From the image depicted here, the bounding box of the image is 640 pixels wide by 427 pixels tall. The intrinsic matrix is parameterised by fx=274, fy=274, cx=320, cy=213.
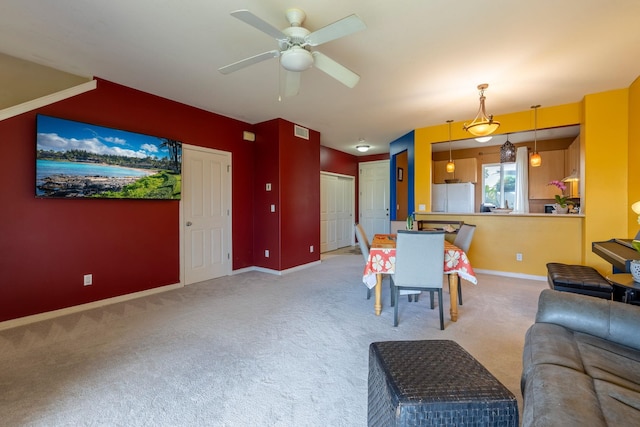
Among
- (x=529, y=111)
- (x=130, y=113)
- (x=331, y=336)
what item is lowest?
(x=331, y=336)

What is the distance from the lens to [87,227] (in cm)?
312

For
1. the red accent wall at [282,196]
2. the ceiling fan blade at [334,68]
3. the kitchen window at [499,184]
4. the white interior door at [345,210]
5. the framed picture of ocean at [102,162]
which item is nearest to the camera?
the ceiling fan blade at [334,68]

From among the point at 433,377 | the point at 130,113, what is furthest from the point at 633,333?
the point at 130,113

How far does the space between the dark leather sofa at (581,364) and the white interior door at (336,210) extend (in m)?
5.44

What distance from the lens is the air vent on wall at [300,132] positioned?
16.4 ft

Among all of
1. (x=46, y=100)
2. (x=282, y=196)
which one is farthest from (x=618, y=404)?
(x=46, y=100)

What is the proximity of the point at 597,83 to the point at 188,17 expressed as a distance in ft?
15.0

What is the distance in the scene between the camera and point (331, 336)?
95.7 inches

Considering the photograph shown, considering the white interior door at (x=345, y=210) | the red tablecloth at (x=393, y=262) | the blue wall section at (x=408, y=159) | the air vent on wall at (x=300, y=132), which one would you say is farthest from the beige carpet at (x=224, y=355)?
the white interior door at (x=345, y=210)

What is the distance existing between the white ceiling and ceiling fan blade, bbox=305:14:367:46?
294 millimetres

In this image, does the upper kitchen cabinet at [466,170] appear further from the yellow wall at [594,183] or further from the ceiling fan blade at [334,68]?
the ceiling fan blade at [334,68]

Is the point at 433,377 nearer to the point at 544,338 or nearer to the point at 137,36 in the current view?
the point at 544,338

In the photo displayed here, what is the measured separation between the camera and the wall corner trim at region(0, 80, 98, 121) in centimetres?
261

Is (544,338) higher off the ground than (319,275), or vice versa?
(544,338)
